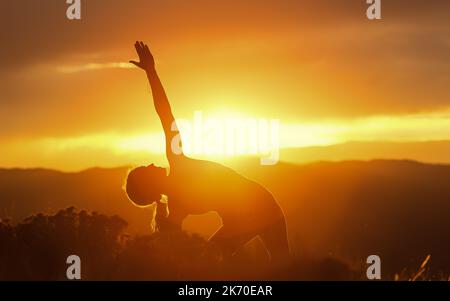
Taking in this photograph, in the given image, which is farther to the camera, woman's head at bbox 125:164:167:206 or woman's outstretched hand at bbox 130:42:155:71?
woman's outstretched hand at bbox 130:42:155:71

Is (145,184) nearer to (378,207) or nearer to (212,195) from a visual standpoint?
(212,195)

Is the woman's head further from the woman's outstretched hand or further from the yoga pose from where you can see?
the woman's outstretched hand

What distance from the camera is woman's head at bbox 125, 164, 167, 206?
46.9ft

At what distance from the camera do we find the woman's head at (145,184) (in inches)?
563

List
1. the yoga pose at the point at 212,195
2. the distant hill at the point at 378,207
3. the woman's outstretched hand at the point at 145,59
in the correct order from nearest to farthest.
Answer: the yoga pose at the point at 212,195 < the woman's outstretched hand at the point at 145,59 < the distant hill at the point at 378,207

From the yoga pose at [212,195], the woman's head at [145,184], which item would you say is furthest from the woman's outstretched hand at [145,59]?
the woman's head at [145,184]

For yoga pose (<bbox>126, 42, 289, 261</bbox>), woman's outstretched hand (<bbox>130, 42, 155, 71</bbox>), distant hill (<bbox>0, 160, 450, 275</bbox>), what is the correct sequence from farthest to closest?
distant hill (<bbox>0, 160, 450, 275</bbox>)
woman's outstretched hand (<bbox>130, 42, 155, 71</bbox>)
yoga pose (<bbox>126, 42, 289, 261</bbox>)

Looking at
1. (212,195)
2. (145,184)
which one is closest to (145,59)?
(145,184)

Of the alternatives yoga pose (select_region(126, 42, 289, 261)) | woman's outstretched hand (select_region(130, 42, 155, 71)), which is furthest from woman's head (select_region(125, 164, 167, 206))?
woman's outstretched hand (select_region(130, 42, 155, 71))

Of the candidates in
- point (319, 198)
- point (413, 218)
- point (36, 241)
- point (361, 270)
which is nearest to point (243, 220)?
point (361, 270)

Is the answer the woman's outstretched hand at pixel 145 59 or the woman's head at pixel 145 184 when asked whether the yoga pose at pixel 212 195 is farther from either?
the woman's outstretched hand at pixel 145 59

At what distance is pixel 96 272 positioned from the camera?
12.8 metres

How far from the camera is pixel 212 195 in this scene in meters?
14.4

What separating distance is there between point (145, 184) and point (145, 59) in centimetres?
218
